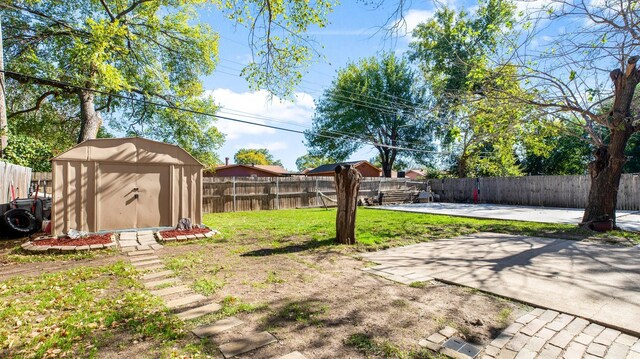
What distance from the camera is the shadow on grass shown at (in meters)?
5.36

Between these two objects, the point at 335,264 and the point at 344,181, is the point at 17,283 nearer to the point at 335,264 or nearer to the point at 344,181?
the point at 335,264

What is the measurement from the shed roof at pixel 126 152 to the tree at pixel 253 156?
162 feet

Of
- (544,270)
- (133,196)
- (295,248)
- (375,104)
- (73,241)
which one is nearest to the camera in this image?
(544,270)

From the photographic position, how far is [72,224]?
6.41 meters

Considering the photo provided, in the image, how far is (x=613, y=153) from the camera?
756cm

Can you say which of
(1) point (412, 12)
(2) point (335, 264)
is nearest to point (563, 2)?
(1) point (412, 12)

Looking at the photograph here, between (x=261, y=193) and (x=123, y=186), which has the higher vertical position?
(x=123, y=186)

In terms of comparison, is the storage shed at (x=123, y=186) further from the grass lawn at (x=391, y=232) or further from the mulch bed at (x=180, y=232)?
the grass lawn at (x=391, y=232)

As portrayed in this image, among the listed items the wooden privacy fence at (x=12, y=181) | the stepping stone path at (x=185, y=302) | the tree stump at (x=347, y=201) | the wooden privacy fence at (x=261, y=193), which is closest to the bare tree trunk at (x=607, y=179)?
the tree stump at (x=347, y=201)

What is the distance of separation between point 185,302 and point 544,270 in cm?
450

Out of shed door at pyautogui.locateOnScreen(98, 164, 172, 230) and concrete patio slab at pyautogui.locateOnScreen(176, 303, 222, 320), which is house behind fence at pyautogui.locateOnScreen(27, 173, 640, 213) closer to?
shed door at pyautogui.locateOnScreen(98, 164, 172, 230)

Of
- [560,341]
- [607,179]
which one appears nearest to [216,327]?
[560,341]

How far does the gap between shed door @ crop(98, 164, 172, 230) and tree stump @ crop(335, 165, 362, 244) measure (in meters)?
4.35

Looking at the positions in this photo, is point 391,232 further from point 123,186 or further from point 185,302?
point 123,186
